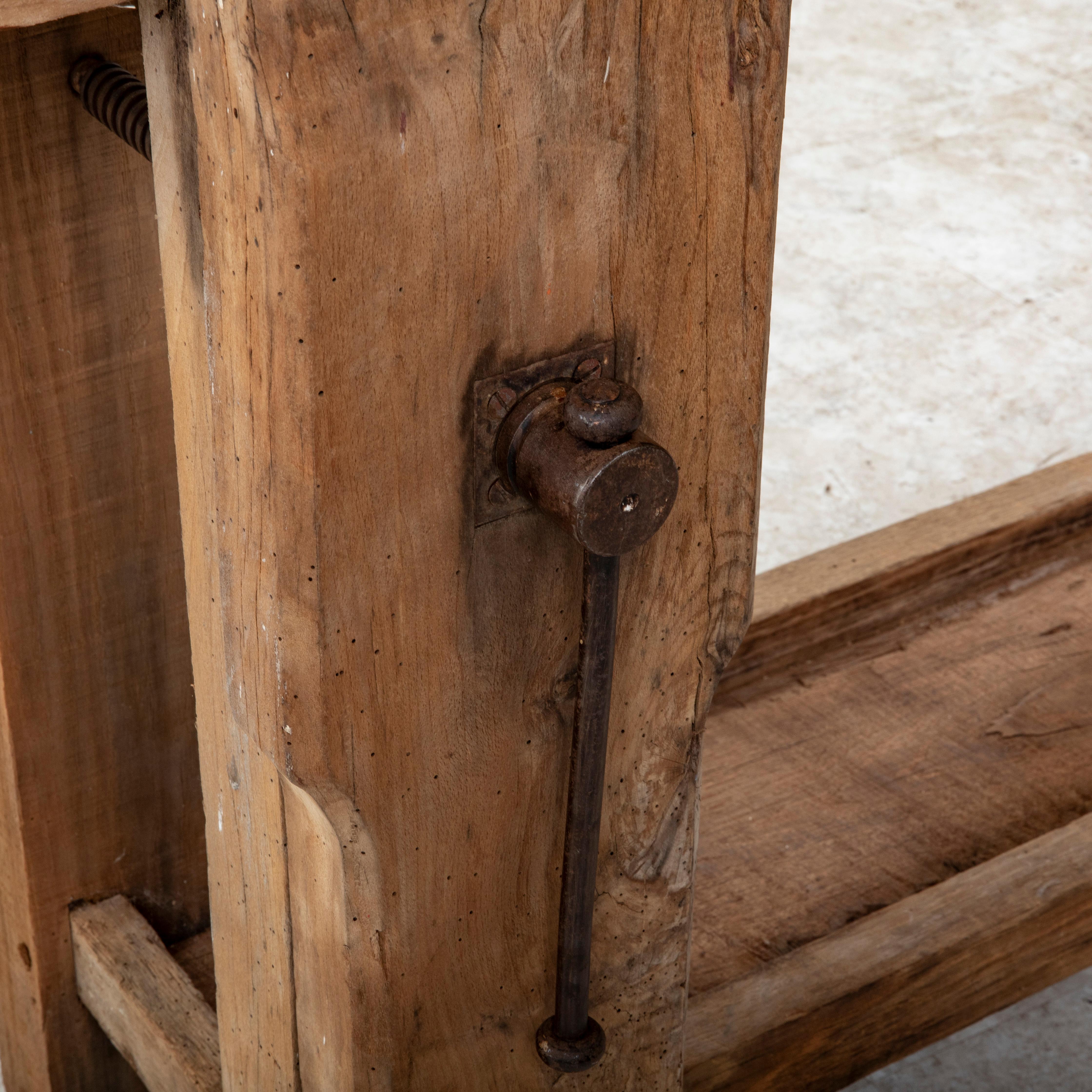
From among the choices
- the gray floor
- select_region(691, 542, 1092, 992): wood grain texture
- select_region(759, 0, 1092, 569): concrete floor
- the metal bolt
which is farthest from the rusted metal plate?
select_region(759, 0, 1092, 569): concrete floor

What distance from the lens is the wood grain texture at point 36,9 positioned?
0.76 m

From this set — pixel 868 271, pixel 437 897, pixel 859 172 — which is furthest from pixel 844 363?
pixel 437 897

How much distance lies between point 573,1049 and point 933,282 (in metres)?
2.68

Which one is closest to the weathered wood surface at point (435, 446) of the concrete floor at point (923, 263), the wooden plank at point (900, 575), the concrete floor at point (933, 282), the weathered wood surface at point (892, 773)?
the weathered wood surface at point (892, 773)

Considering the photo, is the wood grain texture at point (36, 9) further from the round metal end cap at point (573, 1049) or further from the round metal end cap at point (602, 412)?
the round metal end cap at point (573, 1049)

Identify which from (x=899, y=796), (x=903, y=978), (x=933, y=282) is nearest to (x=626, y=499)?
(x=903, y=978)

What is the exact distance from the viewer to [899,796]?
1781mm

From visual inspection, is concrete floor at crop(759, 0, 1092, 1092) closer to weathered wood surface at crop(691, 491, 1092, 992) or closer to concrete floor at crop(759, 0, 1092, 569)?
concrete floor at crop(759, 0, 1092, 569)

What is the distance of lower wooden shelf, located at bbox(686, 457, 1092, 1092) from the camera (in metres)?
1.46

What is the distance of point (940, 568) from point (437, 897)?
122 cm

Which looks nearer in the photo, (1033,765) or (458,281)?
(458,281)

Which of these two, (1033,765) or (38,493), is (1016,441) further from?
(38,493)

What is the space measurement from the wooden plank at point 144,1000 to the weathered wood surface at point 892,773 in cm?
47

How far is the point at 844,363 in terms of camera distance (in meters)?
3.18
